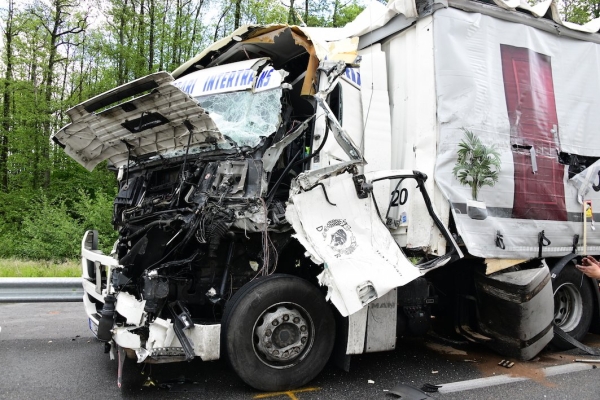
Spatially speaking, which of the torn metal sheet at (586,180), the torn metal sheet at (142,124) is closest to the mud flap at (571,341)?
the torn metal sheet at (586,180)

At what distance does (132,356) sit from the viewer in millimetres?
3480

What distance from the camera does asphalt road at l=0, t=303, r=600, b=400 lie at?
12.2ft

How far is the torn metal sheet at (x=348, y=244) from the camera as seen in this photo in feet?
11.4

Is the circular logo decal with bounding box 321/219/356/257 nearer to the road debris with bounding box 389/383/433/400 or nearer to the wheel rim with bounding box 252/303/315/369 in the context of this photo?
the wheel rim with bounding box 252/303/315/369

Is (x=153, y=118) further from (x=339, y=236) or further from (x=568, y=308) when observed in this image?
(x=568, y=308)

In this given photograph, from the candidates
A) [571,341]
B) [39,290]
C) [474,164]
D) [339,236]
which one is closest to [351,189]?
[339,236]

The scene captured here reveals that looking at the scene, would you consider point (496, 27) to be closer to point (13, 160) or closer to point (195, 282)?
point (195, 282)

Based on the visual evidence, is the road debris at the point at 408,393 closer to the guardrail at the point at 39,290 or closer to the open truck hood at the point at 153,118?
the open truck hood at the point at 153,118

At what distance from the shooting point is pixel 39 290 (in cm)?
606

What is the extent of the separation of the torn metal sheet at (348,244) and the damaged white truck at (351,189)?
0.01 m

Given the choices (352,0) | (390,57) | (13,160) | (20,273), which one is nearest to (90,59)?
(13,160)

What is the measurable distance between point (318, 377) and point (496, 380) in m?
1.53

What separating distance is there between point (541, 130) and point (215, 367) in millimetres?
3753

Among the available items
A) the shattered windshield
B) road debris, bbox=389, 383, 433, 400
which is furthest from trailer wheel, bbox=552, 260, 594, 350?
the shattered windshield
